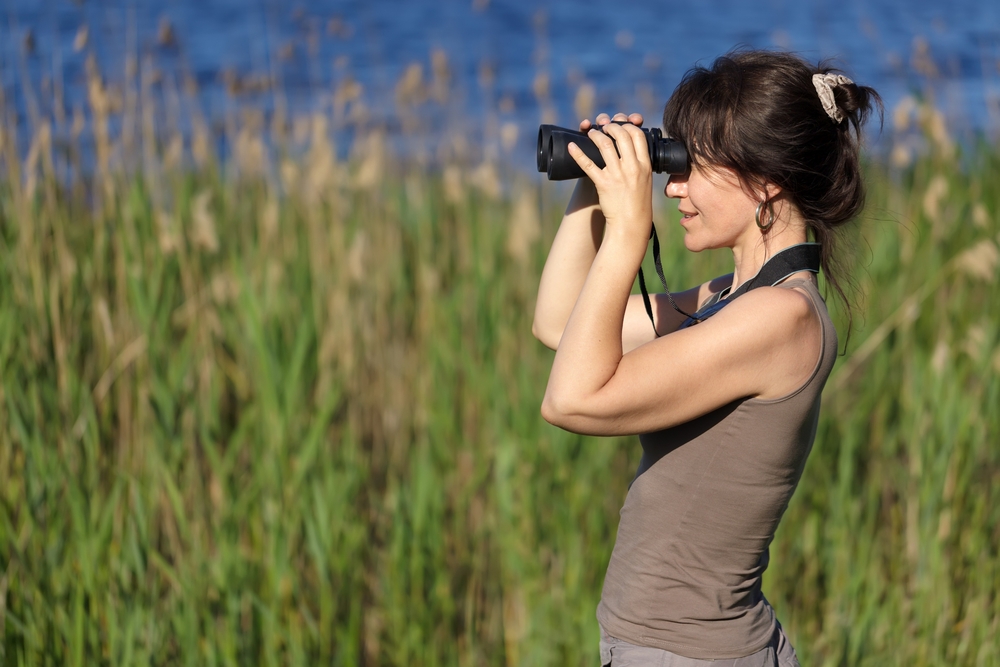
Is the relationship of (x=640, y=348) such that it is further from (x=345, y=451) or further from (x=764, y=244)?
(x=345, y=451)

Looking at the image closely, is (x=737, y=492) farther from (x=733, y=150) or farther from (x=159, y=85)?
(x=159, y=85)

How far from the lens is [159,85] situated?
3309 mm

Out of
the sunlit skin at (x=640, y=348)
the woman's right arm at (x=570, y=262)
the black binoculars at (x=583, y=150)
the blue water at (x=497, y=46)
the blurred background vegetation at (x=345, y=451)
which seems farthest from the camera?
the blue water at (x=497, y=46)

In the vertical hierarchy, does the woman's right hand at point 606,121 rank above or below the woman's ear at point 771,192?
above

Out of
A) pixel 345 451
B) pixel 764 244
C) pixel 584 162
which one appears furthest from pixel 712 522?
pixel 345 451

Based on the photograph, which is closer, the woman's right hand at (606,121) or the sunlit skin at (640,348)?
the sunlit skin at (640,348)

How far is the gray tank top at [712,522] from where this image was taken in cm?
114

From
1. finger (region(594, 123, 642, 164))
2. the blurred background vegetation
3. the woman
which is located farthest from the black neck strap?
the blurred background vegetation

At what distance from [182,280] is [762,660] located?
190cm

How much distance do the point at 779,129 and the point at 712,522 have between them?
0.50 metres

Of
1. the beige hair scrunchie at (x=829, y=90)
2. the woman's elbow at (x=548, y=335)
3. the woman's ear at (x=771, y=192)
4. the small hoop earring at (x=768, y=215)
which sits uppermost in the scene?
the beige hair scrunchie at (x=829, y=90)

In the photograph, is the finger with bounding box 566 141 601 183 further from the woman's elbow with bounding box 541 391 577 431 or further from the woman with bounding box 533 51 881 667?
the woman's elbow with bounding box 541 391 577 431

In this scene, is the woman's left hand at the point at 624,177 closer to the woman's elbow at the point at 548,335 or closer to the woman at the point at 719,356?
the woman at the point at 719,356

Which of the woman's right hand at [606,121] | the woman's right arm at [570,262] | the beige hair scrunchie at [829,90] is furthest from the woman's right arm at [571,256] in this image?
the beige hair scrunchie at [829,90]
